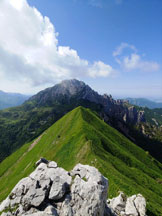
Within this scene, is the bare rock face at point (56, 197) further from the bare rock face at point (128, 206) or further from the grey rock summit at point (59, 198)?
the bare rock face at point (128, 206)

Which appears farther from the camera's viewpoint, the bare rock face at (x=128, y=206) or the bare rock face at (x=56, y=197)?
the bare rock face at (x=128, y=206)

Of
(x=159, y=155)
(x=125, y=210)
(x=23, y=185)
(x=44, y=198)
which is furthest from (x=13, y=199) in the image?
(x=159, y=155)

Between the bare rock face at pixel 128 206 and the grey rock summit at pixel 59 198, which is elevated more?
the grey rock summit at pixel 59 198

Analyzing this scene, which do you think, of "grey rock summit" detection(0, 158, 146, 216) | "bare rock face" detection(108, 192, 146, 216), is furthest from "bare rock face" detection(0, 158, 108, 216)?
"bare rock face" detection(108, 192, 146, 216)

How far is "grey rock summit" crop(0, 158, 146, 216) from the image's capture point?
1513 centimetres

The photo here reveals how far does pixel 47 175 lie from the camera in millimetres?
19031

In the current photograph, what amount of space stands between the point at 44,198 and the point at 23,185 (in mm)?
4720

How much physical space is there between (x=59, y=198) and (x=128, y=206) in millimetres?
12452

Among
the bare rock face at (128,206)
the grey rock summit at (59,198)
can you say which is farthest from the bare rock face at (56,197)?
the bare rock face at (128,206)

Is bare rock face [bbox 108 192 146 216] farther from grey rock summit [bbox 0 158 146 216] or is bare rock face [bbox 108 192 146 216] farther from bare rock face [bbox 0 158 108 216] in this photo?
bare rock face [bbox 0 158 108 216]

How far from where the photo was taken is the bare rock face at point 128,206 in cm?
1906

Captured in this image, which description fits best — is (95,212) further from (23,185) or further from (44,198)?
(23,185)

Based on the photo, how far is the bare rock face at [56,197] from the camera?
15102 millimetres

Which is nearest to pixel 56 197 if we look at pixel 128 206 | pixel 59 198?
pixel 59 198
